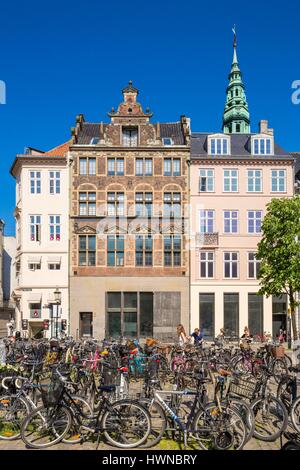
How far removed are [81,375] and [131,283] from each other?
2296 cm

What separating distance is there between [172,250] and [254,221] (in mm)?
6348

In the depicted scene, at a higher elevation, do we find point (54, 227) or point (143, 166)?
point (143, 166)

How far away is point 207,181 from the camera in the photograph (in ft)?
113

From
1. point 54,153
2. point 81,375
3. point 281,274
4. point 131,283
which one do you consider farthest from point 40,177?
point 81,375

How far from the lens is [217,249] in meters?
34.1

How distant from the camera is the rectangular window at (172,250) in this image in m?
33.7

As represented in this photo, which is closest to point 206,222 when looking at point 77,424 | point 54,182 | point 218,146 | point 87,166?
point 218,146

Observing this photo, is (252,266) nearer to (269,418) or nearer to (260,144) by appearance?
(260,144)

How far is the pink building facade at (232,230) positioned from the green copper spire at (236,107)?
26.9 metres

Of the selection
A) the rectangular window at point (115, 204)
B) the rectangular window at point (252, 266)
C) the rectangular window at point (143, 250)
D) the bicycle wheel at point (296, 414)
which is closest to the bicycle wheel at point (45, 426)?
the bicycle wheel at point (296, 414)

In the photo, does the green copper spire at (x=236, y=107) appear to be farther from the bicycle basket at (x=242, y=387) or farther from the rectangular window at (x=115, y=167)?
the bicycle basket at (x=242, y=387)

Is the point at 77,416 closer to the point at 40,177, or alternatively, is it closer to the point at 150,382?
the point at 150,382

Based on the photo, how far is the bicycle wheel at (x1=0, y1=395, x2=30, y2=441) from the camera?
9.16m

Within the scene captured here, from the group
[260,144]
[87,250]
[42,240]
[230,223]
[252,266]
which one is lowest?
[252,266]
